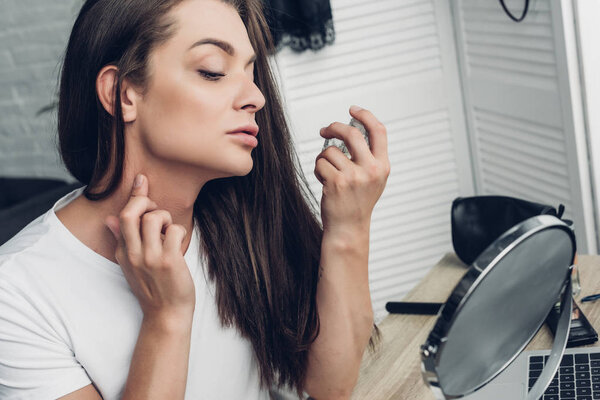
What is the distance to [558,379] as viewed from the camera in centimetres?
90

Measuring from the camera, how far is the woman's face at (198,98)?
0.97m

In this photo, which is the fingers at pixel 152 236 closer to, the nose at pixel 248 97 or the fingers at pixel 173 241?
the fingers at pixel 173 241

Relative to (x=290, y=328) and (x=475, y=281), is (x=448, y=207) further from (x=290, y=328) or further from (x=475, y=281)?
(x=475, y=281)

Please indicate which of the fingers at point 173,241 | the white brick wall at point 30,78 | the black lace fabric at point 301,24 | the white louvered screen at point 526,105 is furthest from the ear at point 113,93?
the white brick wall at point 30,78

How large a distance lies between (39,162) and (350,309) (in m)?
2.35

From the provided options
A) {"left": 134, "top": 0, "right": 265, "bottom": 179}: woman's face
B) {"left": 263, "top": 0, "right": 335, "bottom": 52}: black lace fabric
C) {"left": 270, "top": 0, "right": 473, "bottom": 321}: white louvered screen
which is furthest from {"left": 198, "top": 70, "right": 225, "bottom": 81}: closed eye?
{"left": 270, "top": 0, "right": 473, "bottom": 321}: white louvered screen

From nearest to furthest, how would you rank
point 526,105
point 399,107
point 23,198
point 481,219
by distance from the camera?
point 481,219 < point 526,105 < point 399,107 < point 23,198

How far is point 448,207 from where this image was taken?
243 cm

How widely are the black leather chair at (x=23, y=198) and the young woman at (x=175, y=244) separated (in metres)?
1.08

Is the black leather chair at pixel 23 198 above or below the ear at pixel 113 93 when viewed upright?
below

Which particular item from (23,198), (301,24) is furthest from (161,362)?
(23,198)

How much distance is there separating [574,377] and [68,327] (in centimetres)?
66

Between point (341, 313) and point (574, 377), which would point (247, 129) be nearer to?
point (341, 313)

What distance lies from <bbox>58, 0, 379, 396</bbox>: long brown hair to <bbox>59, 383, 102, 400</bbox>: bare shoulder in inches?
9.1
